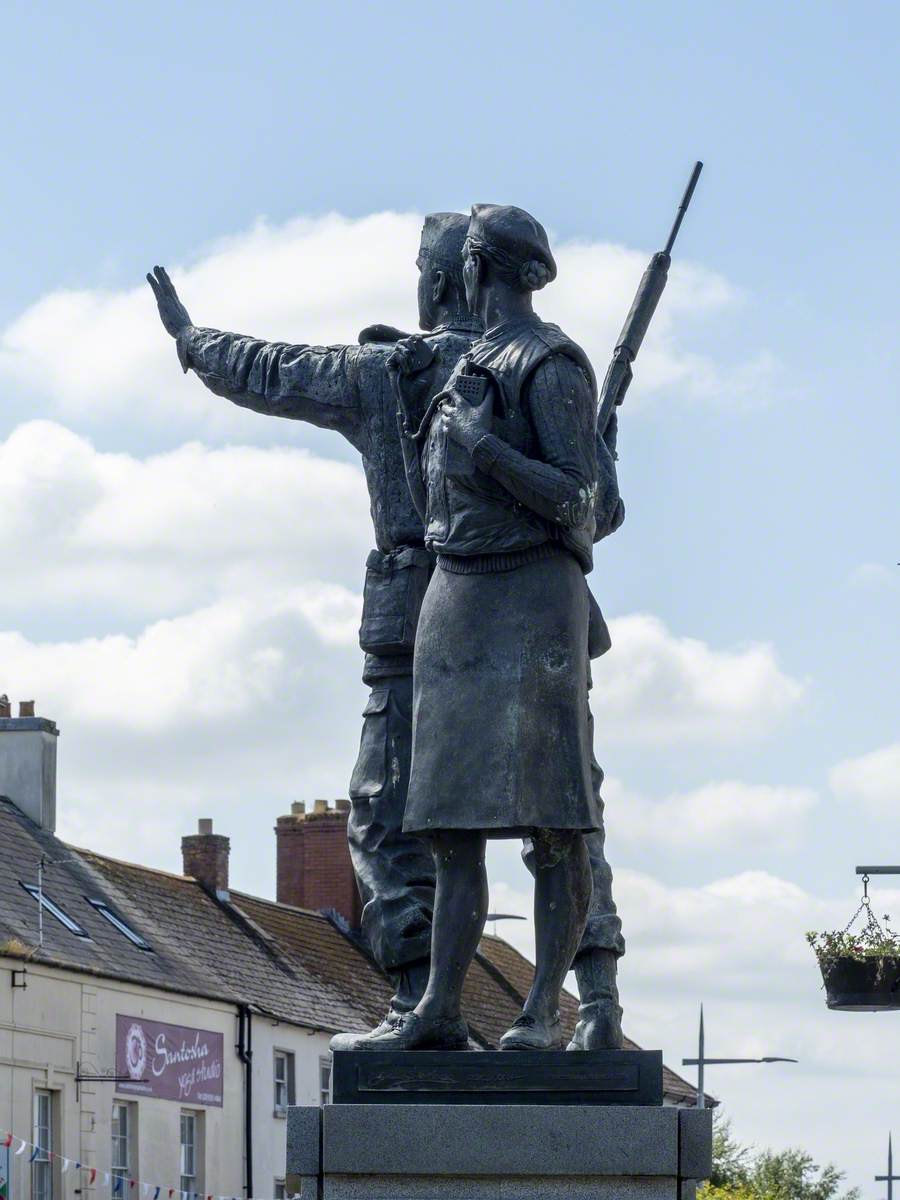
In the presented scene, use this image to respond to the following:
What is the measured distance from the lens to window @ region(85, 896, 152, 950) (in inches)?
1698

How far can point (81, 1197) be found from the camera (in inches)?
1522

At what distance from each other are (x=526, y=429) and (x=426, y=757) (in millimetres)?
1109

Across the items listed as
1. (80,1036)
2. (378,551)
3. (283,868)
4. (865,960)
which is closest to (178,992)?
(80,1036)

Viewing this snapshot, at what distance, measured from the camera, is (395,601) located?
10.8 metres

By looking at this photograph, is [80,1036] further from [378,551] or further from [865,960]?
[378,551]

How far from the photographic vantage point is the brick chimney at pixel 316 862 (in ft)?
177

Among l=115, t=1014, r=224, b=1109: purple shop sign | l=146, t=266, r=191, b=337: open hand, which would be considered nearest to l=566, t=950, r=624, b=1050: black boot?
l=146, t=266, r=191, b=337: open hand

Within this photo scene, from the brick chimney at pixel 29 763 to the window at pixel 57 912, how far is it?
356 centimetres

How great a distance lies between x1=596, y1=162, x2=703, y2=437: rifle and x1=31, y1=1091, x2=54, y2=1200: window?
27842 millimetres

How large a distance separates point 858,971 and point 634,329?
6.49 metres

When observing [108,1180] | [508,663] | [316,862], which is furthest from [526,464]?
[316,862]

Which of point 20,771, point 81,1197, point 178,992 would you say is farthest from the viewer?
point 20,771

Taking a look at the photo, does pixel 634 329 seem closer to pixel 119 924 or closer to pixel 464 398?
pixel 464 398

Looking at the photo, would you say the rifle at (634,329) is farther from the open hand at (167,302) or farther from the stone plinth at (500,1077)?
the stone plinth at (500,1077)
